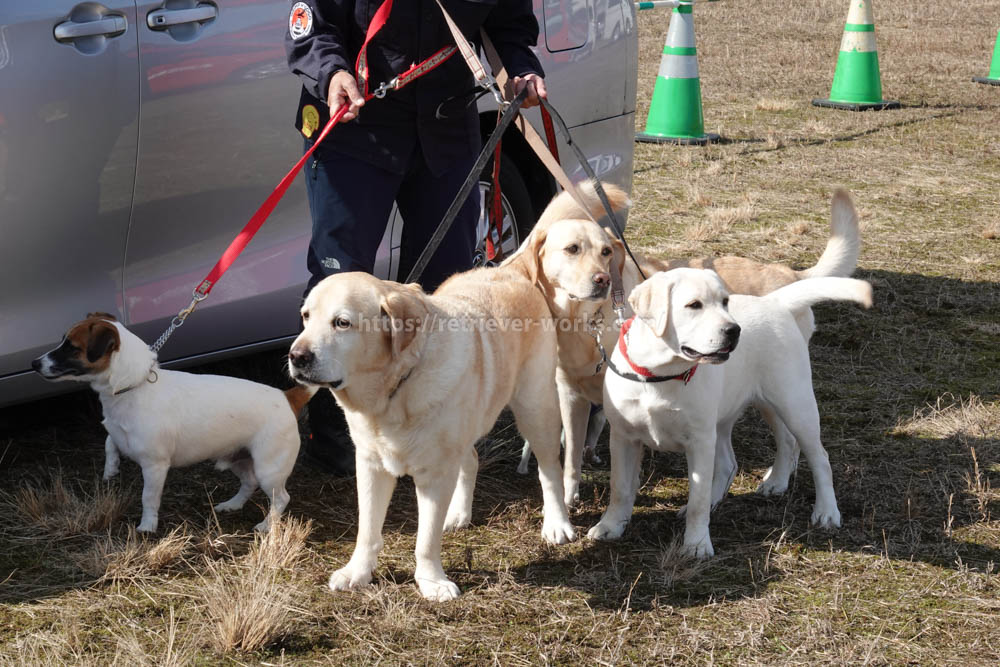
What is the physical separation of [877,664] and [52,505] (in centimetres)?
264

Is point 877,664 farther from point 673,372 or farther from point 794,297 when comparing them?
point 794,297

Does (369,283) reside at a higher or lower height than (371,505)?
higher

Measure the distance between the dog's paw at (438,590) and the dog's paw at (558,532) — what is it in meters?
0.48

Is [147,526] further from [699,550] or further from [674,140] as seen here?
[674,140]

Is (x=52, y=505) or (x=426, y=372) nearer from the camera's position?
(x=426, y=372)

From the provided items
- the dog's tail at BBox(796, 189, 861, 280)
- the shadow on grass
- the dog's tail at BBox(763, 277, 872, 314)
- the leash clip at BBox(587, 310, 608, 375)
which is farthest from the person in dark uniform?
the shadow on grass

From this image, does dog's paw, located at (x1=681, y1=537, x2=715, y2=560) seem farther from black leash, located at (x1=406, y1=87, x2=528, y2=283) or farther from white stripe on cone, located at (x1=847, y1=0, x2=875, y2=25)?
white stripe on cone, located at (x1=847, y1=0, x2=875, y2=25)

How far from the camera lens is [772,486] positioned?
3.85 metres

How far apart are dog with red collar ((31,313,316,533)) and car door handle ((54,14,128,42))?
90cm

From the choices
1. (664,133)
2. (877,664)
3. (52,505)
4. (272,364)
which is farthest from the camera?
(664,133)

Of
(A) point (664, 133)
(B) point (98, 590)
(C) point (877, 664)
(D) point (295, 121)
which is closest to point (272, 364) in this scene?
(D) point (295, 121)

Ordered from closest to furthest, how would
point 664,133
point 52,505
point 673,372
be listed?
point 673,372
point 52,505
point 664,133

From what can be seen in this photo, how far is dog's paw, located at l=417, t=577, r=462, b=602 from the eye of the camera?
3070 mm

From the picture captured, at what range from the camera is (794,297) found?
3598 millimetres
